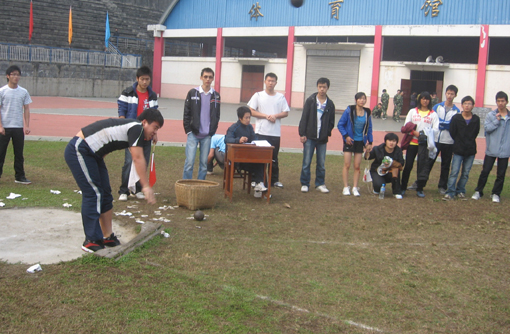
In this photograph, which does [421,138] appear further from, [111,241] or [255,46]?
[255,46]

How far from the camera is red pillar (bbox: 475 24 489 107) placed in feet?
90.3

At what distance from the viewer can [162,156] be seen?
39.9 ft

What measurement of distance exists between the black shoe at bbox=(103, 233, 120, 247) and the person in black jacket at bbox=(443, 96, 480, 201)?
601cm

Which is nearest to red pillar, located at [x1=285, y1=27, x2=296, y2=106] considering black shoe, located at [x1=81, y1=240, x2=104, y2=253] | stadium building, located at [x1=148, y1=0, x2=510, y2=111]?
stadium building, located at [x1=148, y1=0, x2=510, y2=111]

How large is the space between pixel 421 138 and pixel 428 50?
2944 cm

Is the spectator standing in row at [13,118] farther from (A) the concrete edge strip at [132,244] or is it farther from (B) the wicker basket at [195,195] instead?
(A) the concrete edge strip at [132,244]

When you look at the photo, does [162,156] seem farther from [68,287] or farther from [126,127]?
[68,287]

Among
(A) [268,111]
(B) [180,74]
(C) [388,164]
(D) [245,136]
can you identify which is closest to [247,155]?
(D) [245,136]

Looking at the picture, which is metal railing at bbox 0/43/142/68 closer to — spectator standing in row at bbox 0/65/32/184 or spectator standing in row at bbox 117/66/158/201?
spectator standing in row at bbox 0/65/32/184

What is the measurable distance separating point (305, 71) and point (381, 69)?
5103 mm

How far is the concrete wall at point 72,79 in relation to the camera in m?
30.7

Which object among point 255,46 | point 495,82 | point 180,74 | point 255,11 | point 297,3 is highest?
point 297,3

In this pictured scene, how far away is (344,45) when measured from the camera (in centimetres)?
3162

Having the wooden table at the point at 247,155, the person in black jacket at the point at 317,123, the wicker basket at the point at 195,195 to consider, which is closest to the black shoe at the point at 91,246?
the wicker basket at the point at 195,195
